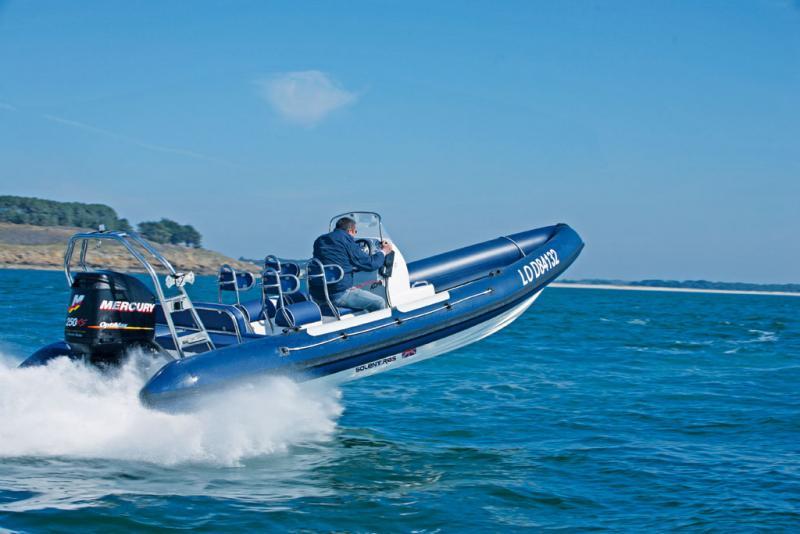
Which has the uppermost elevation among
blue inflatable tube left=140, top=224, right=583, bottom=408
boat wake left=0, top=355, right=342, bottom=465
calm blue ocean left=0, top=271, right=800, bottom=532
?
blue inflatable tube left=140, top=224, right=583, bottom=408

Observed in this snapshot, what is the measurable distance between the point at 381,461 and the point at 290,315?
1.28m

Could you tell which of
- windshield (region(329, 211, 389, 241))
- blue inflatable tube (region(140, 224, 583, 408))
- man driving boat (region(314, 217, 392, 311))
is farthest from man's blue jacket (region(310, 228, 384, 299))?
windshield (region(329, 211, 389, 241))

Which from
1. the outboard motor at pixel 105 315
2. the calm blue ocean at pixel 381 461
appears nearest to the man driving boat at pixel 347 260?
the calm blue ocean at pixel 381 461

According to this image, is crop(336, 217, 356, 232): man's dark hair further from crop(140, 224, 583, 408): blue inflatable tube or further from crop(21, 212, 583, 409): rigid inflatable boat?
crop(140, 224, 583, 408): blue inflatable tube

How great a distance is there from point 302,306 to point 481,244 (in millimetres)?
2755

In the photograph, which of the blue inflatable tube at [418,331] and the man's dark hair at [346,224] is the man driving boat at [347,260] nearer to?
the man's dark hair at [346,224]

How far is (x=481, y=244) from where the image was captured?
28.6ft

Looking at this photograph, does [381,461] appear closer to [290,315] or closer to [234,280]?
[290,315]

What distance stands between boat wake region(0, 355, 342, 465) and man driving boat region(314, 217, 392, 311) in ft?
3.76

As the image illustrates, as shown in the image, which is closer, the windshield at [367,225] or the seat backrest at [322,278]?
the seat backrest at [322,278]

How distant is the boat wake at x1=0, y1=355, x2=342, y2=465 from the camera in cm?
532

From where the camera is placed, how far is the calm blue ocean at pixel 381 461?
4.60 m

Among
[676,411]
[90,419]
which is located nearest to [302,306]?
[90,419]

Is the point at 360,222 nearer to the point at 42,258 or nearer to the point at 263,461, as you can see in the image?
the point at 263,461
